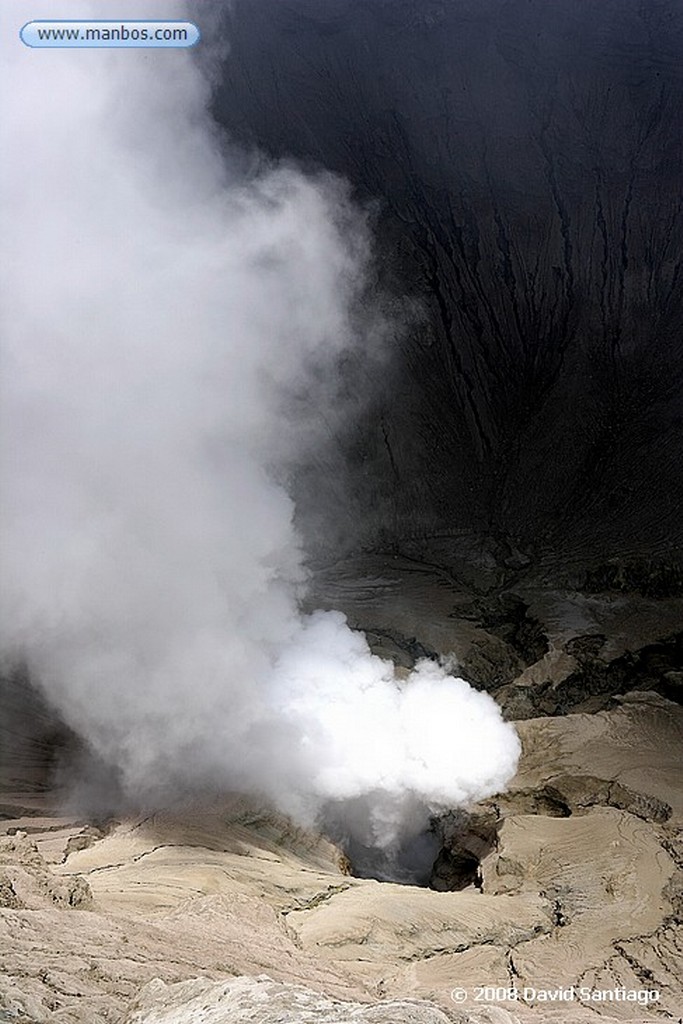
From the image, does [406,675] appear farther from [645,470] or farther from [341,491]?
[645,470]

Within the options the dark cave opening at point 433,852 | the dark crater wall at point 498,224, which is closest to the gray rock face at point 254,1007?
the dark cave opening at point 433,852

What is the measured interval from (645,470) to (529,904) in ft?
40.5

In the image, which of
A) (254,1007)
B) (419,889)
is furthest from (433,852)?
(254,1007)

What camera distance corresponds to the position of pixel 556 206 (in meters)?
21.0

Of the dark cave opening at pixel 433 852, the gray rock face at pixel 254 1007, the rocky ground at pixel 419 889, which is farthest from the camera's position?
the dark cave opening at pixel 433 852

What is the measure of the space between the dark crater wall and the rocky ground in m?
4.94

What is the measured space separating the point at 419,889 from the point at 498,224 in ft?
54.5

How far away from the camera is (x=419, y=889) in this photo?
9.26 meters

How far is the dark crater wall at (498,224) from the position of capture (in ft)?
63.6

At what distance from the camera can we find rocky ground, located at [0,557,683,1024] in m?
5.23

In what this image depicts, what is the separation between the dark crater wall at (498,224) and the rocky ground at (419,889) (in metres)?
4.94

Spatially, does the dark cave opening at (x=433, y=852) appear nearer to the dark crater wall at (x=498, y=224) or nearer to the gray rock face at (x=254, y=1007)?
the gray rock face at (x=254, y=1007)

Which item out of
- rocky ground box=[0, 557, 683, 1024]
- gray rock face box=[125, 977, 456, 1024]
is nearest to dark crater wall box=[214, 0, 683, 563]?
rocky ground box=[0, 557, 683, 1024]

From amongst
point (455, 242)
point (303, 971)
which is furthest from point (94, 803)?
point (455, 242)
